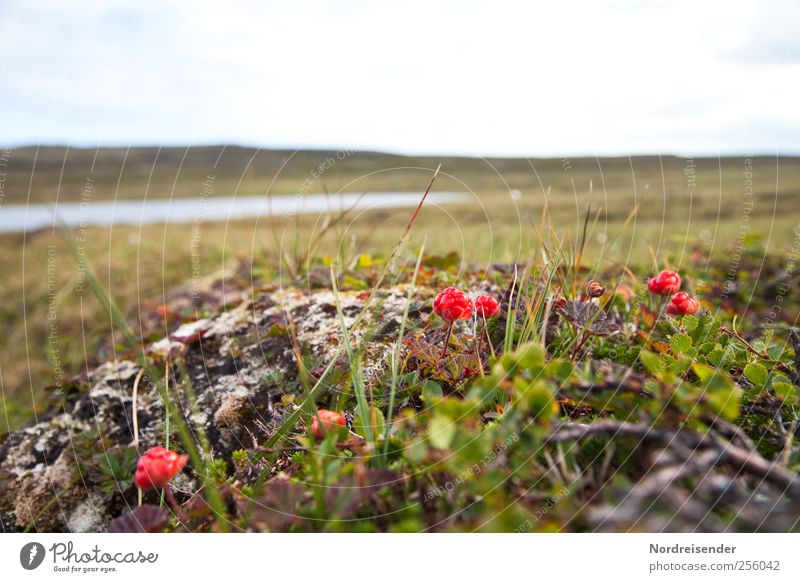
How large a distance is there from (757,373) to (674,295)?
41 centimetres

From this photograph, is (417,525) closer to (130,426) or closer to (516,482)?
(516,482)

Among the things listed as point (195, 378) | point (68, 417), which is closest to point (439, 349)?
point (195, 378)

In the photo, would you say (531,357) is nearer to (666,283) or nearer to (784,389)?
(784,389)

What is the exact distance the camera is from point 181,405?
6.64 ft

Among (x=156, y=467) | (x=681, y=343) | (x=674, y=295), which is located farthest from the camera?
(x=674, y=295)

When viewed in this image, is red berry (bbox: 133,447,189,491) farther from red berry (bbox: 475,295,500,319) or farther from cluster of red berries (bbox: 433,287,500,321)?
red berry (bbox: 475,295,500,319)

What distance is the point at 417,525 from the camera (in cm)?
108

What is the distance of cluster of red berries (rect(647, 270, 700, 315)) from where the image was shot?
168 centimetres

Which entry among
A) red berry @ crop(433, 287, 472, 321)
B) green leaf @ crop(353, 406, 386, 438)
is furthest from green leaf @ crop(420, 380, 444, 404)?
red berry @ crop(433, 287, 472, 321)

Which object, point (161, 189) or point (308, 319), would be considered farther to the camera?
point (161, 189)

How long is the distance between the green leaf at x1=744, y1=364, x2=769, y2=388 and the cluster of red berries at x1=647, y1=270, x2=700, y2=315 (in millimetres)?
312

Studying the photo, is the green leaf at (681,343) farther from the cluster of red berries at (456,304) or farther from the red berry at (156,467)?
the red berry at (156,467)

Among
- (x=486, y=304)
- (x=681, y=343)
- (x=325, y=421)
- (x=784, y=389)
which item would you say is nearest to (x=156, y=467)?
(x=325, y=421)

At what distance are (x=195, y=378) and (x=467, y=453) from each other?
1.52m
